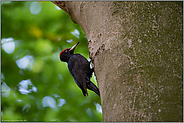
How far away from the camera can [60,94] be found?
3355 millimetres

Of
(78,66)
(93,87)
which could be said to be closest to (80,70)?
(78,66)

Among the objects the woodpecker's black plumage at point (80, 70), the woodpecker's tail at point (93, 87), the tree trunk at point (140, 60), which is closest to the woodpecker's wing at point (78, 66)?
the woodpecker's black plumage at point (80, 70)

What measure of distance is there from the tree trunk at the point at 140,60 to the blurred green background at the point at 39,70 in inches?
75.5

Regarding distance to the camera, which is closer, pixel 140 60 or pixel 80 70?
pixel 140 60

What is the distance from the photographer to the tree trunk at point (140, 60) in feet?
3.58

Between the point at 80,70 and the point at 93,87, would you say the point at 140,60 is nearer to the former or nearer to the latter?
the point at 93,87

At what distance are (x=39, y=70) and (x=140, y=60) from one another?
2.35 meters

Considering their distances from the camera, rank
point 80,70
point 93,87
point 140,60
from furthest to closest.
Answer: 1. point 80,70
2. point 93,87
3. point 140,60

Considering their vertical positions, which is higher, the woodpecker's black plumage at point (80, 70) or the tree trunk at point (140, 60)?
the tree trunk at point (140, 60)

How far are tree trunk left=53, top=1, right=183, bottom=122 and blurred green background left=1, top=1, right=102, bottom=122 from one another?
1.92 m

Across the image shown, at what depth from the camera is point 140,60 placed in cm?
121

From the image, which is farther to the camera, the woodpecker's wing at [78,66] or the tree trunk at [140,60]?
the woodpecker's wing at [78,66]

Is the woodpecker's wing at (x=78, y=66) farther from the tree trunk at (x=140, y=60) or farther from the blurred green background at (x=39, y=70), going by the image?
the tree trunk at (x=140, y=60)

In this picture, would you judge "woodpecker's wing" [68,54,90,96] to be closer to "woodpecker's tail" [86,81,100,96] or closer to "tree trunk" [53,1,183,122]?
"woodpecker's tail" [86,81,100,96]
